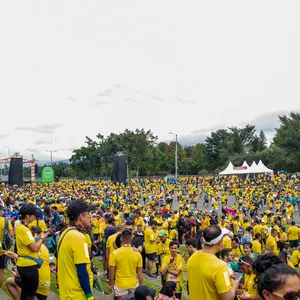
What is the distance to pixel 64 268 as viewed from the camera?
3.04m

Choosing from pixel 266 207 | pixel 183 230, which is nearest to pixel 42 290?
pixel 183 230

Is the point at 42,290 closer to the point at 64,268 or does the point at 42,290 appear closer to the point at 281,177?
the point at 64,268

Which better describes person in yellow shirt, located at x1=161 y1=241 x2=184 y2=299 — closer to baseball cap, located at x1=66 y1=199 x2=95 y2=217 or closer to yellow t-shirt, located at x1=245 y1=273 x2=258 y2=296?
yellow t-shirt, located at x1=245 y1=273 x2=258 y2=296

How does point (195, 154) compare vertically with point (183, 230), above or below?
above

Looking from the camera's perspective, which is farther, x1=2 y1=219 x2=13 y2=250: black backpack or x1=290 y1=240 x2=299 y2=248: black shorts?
x1=290 y1=240 x2=299 y2=248: black shorts

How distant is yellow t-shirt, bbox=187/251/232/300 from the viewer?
2785 mm

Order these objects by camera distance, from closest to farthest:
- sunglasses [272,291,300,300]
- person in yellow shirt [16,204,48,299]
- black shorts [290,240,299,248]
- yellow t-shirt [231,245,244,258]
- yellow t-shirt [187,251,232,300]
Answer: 1. sunglasses [272,291,300,300]
2. yellow t-shirt [187,251,232,300]
3. person in yellow shirt [16,204,48,299]
4. yellow t-shirt [231,245,244,258]
5. black shorts [290,240,299,248]

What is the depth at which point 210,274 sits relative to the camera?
282 cm

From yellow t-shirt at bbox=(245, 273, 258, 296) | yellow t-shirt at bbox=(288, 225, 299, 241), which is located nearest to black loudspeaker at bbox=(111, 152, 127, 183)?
yellow t-shirt at bbox=(288, 225, 299, 241)

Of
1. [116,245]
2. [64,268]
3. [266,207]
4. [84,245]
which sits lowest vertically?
[266,207]

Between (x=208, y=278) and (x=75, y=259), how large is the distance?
1110 mm

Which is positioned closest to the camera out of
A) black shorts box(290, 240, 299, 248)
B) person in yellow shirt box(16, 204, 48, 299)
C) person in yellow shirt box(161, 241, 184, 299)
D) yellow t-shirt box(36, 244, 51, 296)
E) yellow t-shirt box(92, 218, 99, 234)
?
person in yellow shirt box(16, 204, 48, 299)

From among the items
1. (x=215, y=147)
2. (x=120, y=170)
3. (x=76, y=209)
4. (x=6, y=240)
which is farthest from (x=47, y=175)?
(x=76, y=209)

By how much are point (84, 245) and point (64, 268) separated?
29 cm
